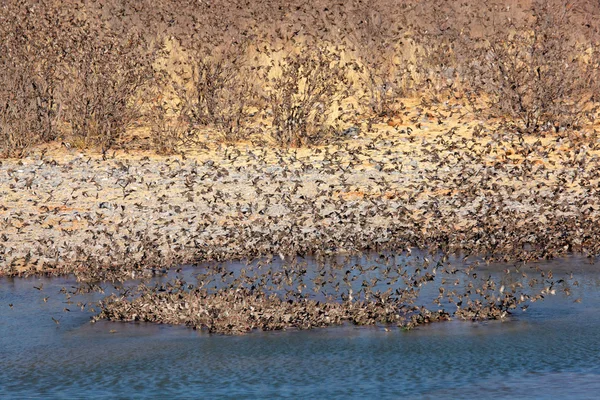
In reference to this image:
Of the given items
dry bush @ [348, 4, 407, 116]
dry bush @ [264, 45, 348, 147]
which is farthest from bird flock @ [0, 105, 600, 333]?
dry bush @ [348, 4, 407, 116]

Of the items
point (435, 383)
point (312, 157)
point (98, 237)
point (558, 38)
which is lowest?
point (435, 383)

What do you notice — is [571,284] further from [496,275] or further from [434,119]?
[434,119]

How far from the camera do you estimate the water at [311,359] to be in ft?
20.3

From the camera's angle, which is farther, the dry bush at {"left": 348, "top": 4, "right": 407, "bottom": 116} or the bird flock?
the dry bush at {"left": 348, "top": 4, "right": 407, "bottom": 116}

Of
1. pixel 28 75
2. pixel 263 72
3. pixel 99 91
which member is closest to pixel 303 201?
pixel 99 91

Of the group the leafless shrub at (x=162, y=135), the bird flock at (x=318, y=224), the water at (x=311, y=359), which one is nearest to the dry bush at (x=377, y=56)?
the bird flock at (x=318, y=224)

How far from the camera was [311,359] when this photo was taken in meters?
6.83

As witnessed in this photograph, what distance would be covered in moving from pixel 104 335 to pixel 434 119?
10952 millimetres

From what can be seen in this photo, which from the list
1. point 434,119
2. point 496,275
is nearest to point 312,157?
point 434,119

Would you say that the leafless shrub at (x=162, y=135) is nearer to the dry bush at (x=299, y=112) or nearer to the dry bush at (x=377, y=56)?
the dry bush at (x=299, y=112)

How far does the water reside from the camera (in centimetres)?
618

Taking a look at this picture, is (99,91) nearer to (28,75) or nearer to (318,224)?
(28,75)

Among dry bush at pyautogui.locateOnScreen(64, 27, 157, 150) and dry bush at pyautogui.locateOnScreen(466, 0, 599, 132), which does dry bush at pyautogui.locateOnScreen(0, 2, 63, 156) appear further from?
dry bush at pyautogui.locateOnScreen(466, 0, 599, 132)

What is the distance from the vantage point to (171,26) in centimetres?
2217
